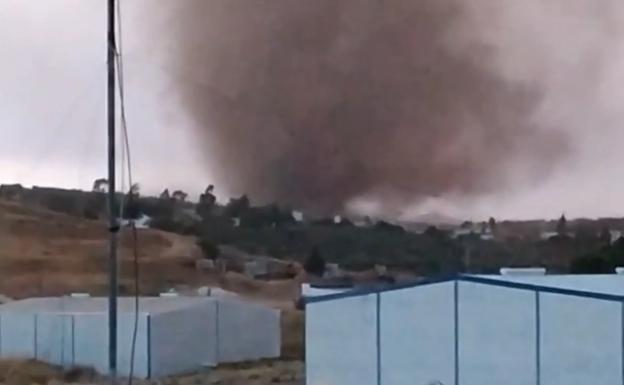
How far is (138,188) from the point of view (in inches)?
1882

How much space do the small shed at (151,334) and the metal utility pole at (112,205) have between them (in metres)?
10.2

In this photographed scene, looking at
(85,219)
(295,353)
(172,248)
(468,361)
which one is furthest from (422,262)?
(468,361)

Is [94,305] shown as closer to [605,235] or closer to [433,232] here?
[433,232]

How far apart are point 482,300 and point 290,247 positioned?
37.2m

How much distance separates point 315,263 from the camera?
167 ft

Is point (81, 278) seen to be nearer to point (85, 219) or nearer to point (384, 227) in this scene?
point (85, 219)

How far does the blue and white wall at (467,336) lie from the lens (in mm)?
14406

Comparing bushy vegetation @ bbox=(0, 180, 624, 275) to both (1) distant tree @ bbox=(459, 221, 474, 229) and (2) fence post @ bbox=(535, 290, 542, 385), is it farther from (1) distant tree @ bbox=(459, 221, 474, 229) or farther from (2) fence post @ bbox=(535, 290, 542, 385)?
(2) fence post @ bbox=(535, 290, 542, 385)

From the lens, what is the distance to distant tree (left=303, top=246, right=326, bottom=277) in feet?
164

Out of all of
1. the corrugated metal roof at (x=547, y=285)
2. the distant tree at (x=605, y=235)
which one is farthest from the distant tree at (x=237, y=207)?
the corrugated metal roof at (x=547, y=285)

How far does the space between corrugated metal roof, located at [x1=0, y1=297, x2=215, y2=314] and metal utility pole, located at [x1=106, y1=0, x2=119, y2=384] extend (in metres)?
11.2

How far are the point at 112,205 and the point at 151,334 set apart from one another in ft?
37.4

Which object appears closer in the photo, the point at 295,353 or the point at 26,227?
the point at 295,353

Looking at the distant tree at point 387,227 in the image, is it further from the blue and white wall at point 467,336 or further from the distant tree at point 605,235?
the blue and white wall at point 467,336
